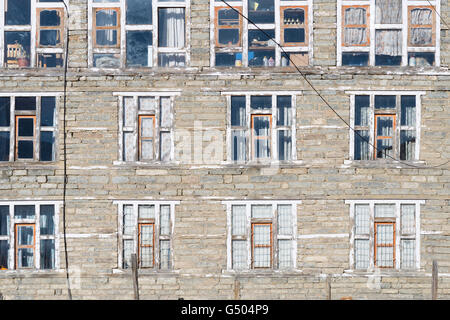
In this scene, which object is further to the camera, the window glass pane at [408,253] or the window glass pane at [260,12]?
the window glass pane at [260,12]

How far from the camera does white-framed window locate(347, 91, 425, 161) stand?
42.3 ft

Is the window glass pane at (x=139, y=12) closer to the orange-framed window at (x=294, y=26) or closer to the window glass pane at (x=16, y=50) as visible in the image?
the window glass pane at (x=16, y=50)

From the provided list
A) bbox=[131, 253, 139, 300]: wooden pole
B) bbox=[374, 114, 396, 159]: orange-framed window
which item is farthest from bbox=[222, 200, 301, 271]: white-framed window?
bbox=[374, 114, 396, 159]: orange-framed window

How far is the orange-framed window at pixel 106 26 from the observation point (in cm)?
1305

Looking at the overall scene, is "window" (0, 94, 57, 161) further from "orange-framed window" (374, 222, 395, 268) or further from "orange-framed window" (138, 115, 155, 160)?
"orange-framed window" (374, 222, 395, 268)

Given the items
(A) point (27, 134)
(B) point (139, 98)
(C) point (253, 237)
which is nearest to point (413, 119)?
(C) point (253, 237)

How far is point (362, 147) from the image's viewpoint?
509 inches

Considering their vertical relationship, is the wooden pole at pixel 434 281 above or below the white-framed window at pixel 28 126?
below

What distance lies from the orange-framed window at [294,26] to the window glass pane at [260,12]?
0.28 m

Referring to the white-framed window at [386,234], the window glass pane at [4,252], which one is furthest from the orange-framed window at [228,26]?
the window glass pane at [4,252]

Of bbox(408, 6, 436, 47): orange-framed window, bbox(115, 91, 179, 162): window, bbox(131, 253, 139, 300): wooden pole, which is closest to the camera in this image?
bbox(131, 253, 139, 300): wooden pole

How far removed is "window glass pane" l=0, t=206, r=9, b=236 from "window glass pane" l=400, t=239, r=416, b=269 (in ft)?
33.2

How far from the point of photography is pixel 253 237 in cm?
1290

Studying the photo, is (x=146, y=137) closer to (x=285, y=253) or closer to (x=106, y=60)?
(x=106, y=60)
